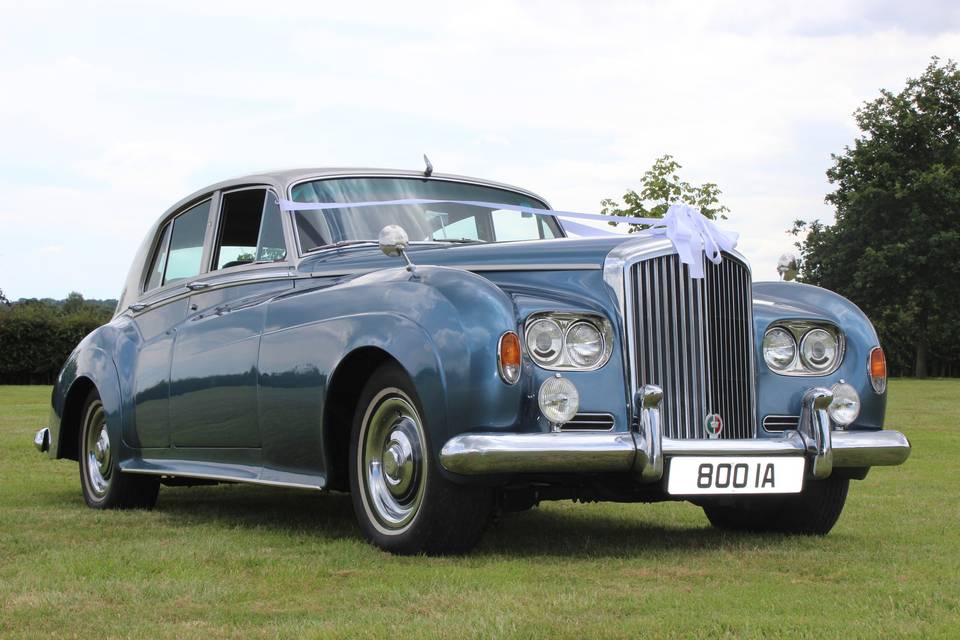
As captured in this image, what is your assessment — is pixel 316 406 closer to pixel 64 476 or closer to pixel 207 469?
pixel 207 469

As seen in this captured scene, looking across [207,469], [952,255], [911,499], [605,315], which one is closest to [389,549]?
[605,315]

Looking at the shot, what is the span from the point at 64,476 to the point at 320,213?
4415mm

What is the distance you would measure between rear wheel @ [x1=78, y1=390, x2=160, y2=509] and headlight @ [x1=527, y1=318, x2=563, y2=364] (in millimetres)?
3459

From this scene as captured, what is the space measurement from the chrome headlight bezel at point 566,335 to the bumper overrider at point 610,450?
0.80 feet

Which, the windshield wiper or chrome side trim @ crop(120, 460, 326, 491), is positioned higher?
the windshield wiper

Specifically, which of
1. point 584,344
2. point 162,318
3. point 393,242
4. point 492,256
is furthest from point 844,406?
point 162,318

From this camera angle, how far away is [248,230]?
691cm

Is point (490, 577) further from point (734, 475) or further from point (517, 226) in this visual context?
point (517, 226)

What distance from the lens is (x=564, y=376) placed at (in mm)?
4816

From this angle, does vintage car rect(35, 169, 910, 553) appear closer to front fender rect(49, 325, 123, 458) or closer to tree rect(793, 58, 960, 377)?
front fender rect(49, 325, 123, 458)

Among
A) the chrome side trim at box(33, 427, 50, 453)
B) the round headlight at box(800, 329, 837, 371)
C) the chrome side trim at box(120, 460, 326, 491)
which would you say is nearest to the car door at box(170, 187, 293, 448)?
the chrome side trim at box(120, 460, 326, 491)

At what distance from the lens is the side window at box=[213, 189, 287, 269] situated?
660cm

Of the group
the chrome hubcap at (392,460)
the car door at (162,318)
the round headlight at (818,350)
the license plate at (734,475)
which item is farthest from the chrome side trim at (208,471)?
the round headlight at (818,350)

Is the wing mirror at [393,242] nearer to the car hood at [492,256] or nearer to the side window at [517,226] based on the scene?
the car hood at [492,256]
